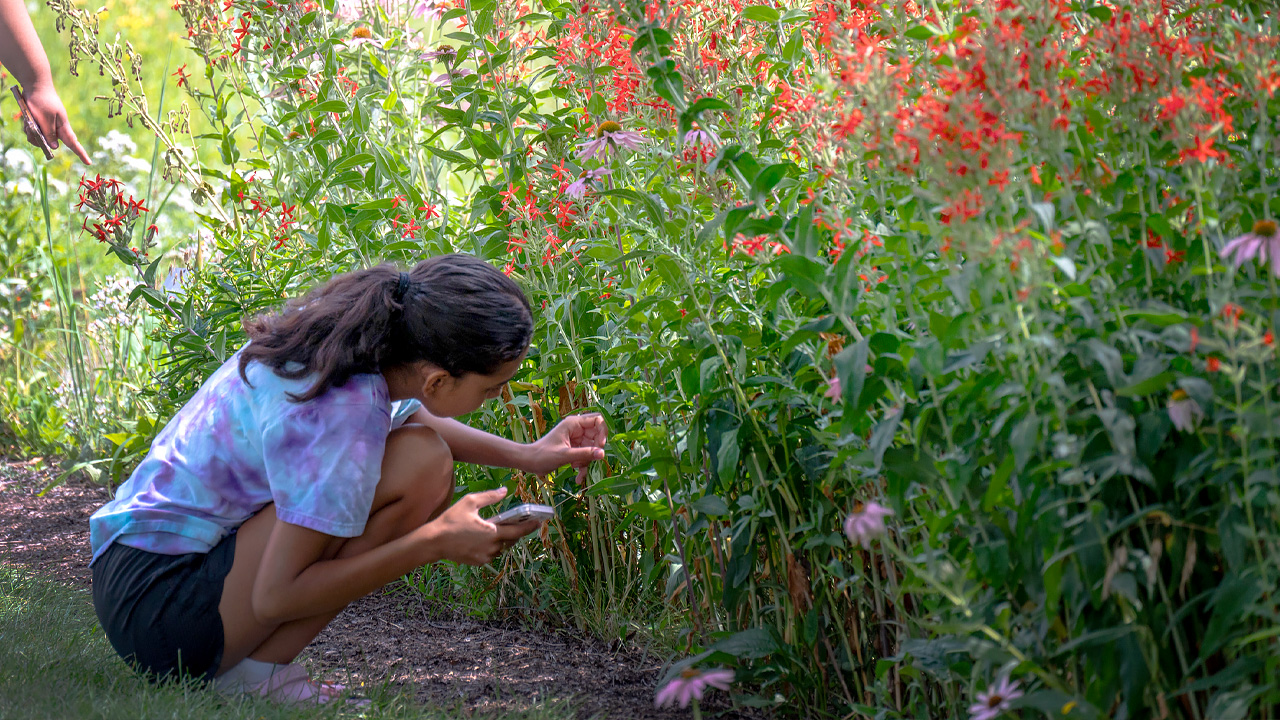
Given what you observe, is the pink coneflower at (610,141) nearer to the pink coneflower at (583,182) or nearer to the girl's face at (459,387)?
the pink coneflower at (583,182)

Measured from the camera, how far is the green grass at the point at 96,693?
5.87ft

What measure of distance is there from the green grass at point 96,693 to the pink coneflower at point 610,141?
39.0 inches

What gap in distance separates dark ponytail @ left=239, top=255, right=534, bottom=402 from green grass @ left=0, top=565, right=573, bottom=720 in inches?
21.4

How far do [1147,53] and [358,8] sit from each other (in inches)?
92.9

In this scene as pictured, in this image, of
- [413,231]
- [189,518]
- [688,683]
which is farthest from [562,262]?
[688,683]

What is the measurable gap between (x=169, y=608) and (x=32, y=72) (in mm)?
1625

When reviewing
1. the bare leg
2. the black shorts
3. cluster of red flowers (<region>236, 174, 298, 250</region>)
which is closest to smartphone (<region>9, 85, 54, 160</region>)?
cluster of red flowers (<region>236, 174, 298, 250</region>)

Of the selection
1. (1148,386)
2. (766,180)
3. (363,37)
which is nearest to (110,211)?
(363,37)

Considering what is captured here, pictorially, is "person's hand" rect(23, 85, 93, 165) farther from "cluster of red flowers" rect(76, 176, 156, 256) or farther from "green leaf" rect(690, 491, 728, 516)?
"green leaf" rect(690, 491, 728, 516)

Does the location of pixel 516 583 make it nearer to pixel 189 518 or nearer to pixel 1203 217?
pixel 189 518

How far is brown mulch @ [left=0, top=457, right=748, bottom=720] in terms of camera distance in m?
2.05

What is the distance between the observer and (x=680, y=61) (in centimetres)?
192

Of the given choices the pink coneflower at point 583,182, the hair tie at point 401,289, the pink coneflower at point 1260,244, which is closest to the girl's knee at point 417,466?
the hair tie at point 401,289

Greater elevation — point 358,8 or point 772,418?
point 358,8
